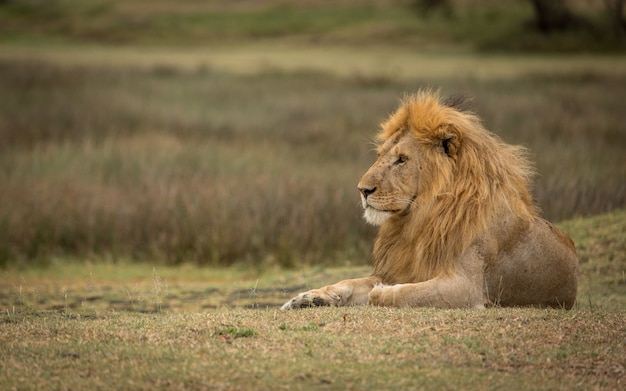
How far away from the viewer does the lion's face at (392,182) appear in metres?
A: 6.73

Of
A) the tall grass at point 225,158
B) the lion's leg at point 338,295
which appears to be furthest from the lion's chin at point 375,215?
the tall grass at point 225,158

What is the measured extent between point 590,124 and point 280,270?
10.2 metres

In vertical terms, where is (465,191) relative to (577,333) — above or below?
above

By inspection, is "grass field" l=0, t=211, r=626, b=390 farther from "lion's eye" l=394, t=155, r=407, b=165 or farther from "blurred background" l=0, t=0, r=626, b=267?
"blurred background" l=0, t=0, r=626, b=267

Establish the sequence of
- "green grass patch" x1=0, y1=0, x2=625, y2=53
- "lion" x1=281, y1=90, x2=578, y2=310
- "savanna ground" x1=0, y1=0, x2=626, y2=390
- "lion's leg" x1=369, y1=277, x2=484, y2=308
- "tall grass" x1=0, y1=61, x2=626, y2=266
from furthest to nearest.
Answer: "green grass patch" x1=0, y1=0, x2=625, y2=53 < "tall grass" x1=0, y1=61, x2=626, y2=266 < "lion" x1=281, y1=90, x2=578, y2=310 < "lion's leg" x1=369, y1=277, x2=484, y2=308 < "savanna ground" x1=0, y1=0, x2=626, y2=390

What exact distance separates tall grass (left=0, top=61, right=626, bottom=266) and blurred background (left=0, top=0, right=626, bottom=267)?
32 millimetres

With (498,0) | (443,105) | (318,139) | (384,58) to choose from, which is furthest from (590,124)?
(498,0)

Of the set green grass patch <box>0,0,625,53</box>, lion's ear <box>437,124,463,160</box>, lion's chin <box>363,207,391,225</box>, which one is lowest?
lion's chin <box>363,207,391,225</box>

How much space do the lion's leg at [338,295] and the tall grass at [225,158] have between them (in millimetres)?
5054

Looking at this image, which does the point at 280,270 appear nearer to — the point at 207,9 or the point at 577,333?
the point at 577,333

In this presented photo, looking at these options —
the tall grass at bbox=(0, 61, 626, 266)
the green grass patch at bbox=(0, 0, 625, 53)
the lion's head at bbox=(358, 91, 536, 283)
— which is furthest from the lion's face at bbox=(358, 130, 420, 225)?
the green grass patch at bbox=(0, 0, 625, 53)

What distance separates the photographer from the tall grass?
12.7m

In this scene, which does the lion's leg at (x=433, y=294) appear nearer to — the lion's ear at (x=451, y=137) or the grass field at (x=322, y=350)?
the grass field at (x=322, y=350)

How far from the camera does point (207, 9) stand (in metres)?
65.9
